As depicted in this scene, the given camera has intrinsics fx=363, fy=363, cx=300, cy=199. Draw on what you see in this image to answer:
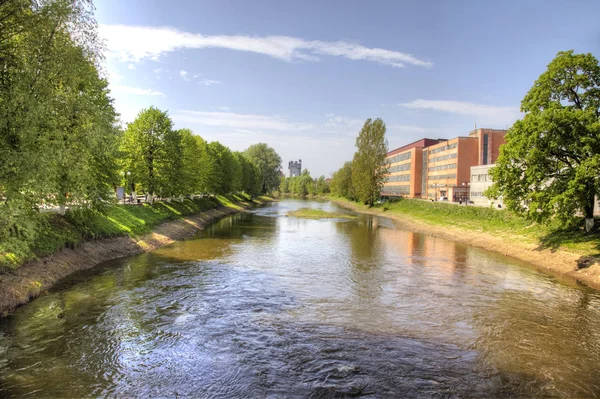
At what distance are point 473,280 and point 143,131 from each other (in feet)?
149

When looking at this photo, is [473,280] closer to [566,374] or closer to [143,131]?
[566,374]

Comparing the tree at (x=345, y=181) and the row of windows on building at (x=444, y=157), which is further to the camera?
the tree at (x=345, y=181)

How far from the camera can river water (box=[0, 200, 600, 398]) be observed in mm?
12070

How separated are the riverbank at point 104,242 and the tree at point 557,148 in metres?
35.0

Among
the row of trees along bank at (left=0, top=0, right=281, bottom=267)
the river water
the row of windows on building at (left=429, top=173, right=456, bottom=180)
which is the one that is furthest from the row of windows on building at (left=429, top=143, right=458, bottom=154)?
the row of trees along bank at (left=0, top=0, right=281, bottom=267)

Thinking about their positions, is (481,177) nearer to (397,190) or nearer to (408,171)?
(408,171)

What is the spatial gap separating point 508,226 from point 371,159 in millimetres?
59272

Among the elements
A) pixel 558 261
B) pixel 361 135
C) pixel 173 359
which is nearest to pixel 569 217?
pixel 558 261

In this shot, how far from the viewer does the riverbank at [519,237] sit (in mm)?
29016

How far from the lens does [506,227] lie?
43594 mm

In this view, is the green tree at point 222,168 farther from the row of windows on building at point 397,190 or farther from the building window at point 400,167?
the building window at point 400,167

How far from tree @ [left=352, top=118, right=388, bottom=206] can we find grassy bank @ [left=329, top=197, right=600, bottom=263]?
72.0ft

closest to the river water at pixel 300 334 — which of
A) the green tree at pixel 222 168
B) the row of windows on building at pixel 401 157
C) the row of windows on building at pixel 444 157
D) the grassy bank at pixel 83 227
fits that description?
the grassy bank at pixel 83 227

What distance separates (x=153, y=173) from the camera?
5088cm
